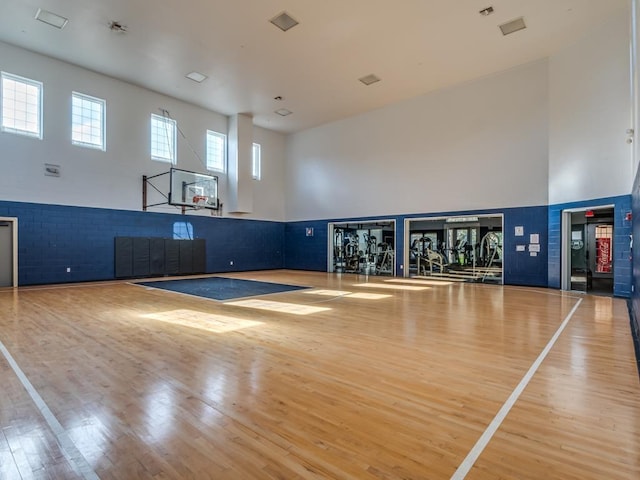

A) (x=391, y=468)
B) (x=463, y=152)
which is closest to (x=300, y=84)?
(x=463, y=152)

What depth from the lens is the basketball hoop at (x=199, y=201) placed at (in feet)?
40.6

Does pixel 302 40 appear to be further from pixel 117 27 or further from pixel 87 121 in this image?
pixel 87 121

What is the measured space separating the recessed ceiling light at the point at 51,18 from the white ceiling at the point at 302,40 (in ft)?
0.44

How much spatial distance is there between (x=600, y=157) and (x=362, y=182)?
24.3ft

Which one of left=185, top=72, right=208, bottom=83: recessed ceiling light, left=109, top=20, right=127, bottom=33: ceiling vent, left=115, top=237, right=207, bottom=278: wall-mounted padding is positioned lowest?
left=115, top=237, right=207, bottom=278: wall-mounted padding

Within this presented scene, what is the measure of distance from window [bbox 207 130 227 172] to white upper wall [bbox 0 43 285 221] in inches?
13.9

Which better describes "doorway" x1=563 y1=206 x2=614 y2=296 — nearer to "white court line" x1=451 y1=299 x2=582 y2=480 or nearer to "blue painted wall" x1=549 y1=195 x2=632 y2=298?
"blue painted wall" x1=549 y1=195 x2=632 y2=298

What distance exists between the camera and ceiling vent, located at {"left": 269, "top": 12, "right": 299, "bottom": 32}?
7727 mm

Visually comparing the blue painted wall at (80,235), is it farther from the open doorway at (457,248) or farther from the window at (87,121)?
the open doorway at (457,248)

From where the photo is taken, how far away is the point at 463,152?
36.1ft

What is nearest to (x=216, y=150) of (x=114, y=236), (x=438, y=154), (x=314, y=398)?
(x=114, y=236)

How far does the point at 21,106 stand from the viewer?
9203mm

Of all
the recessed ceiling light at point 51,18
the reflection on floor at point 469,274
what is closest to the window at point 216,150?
the recessed ceiling light at point 51,18

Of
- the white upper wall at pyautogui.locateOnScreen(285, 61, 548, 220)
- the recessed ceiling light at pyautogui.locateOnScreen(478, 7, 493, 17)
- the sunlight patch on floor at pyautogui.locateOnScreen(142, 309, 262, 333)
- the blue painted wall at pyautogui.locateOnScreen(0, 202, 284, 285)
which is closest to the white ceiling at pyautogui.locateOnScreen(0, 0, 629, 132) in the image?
the recessed ceiling light at pyautogui.locateOnScreen(478, 7, 493, 17)
